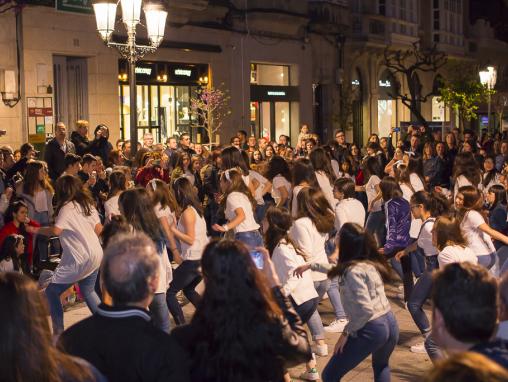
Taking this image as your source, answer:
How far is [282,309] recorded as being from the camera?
16.6 feet

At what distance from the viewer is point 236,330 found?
4.42 meters

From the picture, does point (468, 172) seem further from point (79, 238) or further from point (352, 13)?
point (352, 13)

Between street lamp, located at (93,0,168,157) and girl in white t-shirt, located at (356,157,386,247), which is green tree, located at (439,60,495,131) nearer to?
girl in white t-shirt, located at (356,157,386,247)

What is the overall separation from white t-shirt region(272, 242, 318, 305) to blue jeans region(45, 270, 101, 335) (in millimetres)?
2113

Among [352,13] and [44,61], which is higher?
[352,13]

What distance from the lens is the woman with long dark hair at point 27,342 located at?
367 cm

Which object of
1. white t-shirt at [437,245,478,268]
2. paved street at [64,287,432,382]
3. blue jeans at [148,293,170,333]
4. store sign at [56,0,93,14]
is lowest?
paved street at [64,287,432,382]

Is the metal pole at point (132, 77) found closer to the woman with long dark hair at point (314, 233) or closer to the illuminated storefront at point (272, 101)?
the woman with long dark hair at point (314, 233)

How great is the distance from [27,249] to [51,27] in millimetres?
11007

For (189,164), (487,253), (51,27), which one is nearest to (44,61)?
(51,27)

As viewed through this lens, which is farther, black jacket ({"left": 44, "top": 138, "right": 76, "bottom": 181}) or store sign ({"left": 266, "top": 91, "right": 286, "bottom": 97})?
store sign ({"left": 266, "top": 91, "right": 286, "bottom": 97})

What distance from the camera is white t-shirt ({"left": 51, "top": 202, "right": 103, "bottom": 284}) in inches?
359

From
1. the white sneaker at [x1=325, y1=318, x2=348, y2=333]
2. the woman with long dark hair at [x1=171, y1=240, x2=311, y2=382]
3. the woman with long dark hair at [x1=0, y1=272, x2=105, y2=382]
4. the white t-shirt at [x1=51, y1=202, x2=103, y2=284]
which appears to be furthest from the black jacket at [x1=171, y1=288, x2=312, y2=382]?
the white sneaker at [x1=325, y1=318, x2=348, y2=333]

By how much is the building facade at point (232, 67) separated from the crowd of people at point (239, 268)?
392 centimetres
